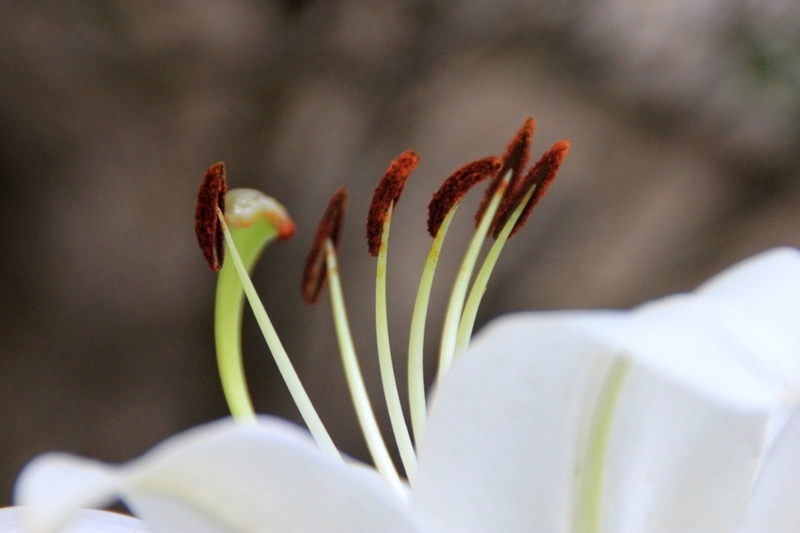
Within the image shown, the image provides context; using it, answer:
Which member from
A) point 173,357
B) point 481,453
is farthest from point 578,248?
point 481,453

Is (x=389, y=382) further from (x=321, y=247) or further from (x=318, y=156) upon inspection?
(x=318, y=156)

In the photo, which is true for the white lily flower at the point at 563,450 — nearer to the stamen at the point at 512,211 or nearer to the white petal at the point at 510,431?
the white petal at the point at 510,431

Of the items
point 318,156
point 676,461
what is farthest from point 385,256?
point 318,156

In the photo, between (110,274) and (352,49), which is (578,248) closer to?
(352,49)

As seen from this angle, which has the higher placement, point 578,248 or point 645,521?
point 578,248

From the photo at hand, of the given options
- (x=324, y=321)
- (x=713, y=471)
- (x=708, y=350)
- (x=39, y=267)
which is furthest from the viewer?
(x=324, y=321)
